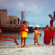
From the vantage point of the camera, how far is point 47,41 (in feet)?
32.5

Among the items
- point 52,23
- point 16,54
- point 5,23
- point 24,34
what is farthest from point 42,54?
point 5,23

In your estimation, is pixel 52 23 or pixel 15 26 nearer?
pixel 52 23

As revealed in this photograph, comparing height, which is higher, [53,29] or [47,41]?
[53,29]

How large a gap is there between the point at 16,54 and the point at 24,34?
283 cm

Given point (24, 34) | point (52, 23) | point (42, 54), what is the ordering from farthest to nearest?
point (52, 23) → point (24, 34) → point (42, 54)

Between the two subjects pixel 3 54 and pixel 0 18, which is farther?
pixel 0 18

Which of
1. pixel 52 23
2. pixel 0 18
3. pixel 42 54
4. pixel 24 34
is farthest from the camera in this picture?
pixel 0 18

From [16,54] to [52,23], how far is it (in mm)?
4167

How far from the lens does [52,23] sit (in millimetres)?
9453

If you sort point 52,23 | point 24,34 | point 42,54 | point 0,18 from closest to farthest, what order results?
point 42,54 → point 24,34 → point 52,23 → point 0,18

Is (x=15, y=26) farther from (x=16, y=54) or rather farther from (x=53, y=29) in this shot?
(x=16, y=54)

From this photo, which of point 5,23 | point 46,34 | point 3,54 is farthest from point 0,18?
point 3,54

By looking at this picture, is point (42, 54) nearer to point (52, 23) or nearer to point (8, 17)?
point (52, 23)

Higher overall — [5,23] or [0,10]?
[0,10]
